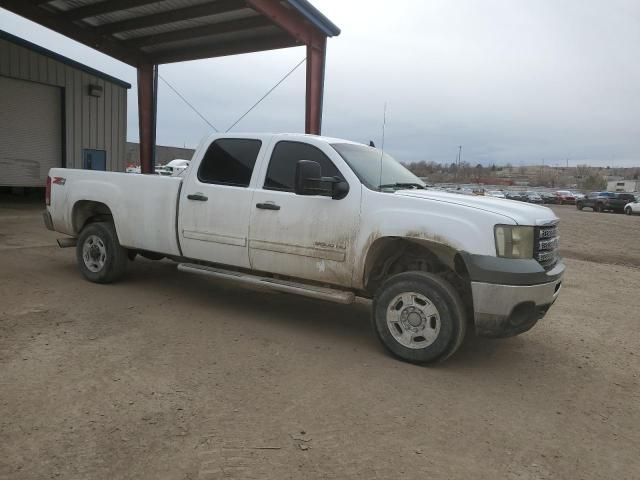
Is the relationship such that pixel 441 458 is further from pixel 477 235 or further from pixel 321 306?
pixel 321 306

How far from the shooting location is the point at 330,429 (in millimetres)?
3164

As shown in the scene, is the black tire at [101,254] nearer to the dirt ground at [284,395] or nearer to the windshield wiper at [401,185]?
the dirt ground at [284,395]

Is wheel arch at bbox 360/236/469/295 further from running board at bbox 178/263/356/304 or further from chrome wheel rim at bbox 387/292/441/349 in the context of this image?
chrome wheel rim at bbox 387/292/441/349

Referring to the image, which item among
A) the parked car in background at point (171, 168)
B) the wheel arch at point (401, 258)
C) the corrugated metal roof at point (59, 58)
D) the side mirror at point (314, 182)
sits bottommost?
the wheel arch at point (401, 258)

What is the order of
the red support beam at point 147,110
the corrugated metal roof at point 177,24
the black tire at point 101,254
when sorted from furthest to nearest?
1. the red support beam at point 147,110
2. the corrugated metal roof at point 177,24
3. the black tire at point 101,254

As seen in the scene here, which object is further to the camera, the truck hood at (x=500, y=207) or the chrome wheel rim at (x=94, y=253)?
the chrome wheel rim at (x=94, y=253)

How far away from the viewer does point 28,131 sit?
16.9 meters

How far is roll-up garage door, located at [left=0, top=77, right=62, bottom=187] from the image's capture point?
16234mm

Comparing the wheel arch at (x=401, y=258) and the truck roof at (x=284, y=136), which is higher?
the truck roof at (x=284, y=136)

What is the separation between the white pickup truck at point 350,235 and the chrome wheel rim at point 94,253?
0.39 ft

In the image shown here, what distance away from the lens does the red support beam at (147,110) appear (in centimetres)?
1591

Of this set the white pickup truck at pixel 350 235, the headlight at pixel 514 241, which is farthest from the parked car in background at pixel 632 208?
the headlight at pixel 514 241

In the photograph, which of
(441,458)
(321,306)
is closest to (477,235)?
(441,458)

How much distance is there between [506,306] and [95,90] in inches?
712
